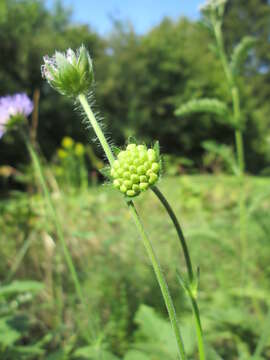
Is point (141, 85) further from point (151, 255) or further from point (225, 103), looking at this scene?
point (151, 255)

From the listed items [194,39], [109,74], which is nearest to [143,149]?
[109,74]

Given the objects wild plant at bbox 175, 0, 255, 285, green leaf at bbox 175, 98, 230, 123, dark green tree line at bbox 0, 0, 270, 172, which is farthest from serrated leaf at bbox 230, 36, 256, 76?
dark green tree line at bbox 0, 0, 270, 172

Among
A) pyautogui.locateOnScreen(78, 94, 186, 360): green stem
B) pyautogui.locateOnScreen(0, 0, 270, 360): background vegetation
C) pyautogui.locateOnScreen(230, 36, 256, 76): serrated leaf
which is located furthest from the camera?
pyautogui.locateOnScreen(230, 36, 256, 76): serrated leaf

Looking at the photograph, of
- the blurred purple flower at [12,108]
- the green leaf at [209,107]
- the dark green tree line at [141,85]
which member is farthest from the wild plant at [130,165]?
the dark green tree line at [141,85]

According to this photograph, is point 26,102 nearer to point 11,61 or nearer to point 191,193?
point 191,193

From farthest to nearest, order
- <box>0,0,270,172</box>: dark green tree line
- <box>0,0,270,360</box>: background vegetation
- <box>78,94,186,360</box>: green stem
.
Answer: <box>0,0,270,172</box>: dark green tree line < <box>0,0,270,360</box>: background vegetation < <box>78,94,186,360</box>: green stem

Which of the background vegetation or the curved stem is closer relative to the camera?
the curved stem

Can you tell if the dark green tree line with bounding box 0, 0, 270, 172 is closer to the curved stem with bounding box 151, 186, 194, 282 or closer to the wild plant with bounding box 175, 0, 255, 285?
the wild plant with bounding box 175, 0, 255, 285
